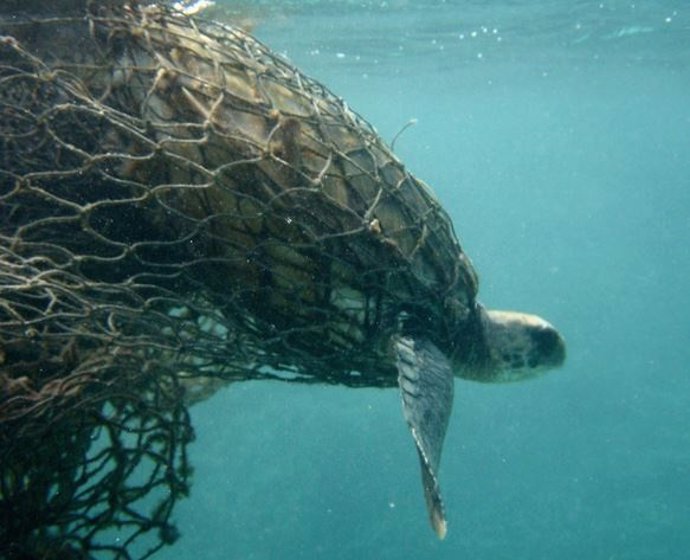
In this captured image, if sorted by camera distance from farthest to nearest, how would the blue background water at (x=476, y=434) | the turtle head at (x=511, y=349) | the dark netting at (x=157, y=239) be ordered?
the blue background water at (x=476, y=434) → the turtle head at (x=511, y=349) → the dark netting at (x=157, y=239)

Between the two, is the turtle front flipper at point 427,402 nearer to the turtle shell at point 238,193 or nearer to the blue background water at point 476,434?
the turtle shell at point 238,193

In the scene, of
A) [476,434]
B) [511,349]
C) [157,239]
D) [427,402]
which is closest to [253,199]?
[157,239]

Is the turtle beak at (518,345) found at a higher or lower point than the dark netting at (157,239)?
lower

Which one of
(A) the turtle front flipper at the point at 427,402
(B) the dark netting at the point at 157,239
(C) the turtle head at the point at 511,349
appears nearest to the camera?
(B) the dark netting at the point at 157,239

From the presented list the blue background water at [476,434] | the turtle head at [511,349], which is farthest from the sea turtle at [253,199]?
the blue background water at [476,434]

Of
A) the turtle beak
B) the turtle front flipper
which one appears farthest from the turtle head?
the turtle front flipper

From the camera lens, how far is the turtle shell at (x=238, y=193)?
9.41 ft

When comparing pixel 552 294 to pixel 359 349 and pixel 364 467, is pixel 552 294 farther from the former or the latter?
pixel 359 349

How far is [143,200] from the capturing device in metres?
2.74

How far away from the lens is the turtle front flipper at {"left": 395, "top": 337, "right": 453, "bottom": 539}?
9.32 ft

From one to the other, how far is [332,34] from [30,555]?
19.6 meters

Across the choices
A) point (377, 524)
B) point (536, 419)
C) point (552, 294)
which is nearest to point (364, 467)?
point (377, 524)

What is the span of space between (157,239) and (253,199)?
713 mm

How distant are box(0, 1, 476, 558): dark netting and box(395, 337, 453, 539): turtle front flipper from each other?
20cm
